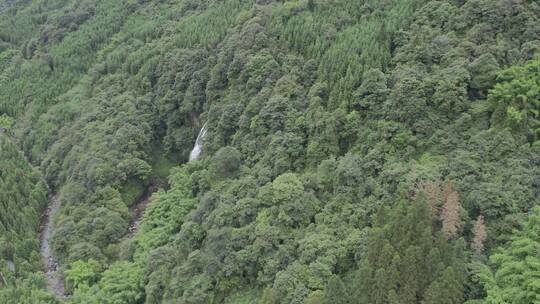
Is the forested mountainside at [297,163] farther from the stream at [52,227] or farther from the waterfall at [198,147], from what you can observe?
the waterfall at [198,147]

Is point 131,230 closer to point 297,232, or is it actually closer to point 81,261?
point 81,261

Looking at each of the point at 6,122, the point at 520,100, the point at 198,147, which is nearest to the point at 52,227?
the point at 198,147

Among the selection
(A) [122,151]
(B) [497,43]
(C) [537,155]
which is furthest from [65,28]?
(C) [537,155]

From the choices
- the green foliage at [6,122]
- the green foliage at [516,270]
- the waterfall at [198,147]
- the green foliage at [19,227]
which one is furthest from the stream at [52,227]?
the green foliage at [516,270]

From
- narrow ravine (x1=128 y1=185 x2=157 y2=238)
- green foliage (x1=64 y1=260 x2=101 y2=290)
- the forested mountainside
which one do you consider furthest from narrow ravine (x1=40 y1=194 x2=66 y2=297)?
narrow ravine (x1=128 y1=185 x2=157 y2=238)

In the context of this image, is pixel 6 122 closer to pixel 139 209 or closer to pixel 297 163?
pixel 139 209

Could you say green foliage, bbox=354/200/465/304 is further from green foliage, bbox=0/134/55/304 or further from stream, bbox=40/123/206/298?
stream, bbox=40/123/206/298
